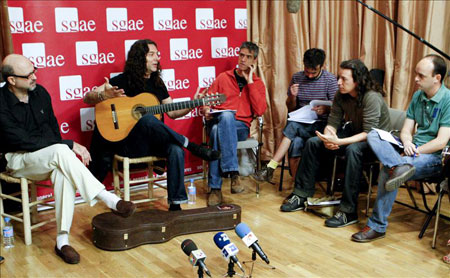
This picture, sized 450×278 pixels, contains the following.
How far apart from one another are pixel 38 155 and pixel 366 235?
2199 mm

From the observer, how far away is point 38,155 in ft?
11.1

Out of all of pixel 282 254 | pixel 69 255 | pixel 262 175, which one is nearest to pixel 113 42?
pixel 262 175

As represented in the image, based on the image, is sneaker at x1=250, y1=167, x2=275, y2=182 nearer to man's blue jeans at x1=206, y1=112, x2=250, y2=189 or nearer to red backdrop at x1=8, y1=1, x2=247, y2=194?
man's blue jeans at x1=206, y1=112, x2=250, y2=189

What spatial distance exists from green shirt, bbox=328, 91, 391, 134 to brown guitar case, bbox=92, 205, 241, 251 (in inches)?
42.5

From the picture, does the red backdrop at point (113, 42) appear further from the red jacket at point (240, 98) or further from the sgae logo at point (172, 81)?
the red jacket at point (240, 98)

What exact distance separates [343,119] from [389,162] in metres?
0.73

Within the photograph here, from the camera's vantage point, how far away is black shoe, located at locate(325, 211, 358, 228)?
12.3 ft

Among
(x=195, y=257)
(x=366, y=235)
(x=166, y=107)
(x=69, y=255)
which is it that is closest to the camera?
(x=195, y=257)

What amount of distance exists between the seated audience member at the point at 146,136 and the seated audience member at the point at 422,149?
1.22 m

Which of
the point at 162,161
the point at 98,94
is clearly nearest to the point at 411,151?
the point at 162,161

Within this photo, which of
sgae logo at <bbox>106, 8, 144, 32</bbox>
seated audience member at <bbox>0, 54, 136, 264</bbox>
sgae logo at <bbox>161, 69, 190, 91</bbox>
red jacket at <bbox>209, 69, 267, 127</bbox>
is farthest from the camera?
sgae logo at <bbox>161, 69, 190, 91</bbox>

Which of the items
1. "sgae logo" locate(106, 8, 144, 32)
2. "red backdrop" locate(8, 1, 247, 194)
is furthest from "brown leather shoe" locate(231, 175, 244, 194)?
"sgae logo" locate(106, 8, 144, 32)

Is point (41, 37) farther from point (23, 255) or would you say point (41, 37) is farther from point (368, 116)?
point (368, 116)

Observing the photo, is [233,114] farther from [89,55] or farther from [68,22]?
[68,22]
